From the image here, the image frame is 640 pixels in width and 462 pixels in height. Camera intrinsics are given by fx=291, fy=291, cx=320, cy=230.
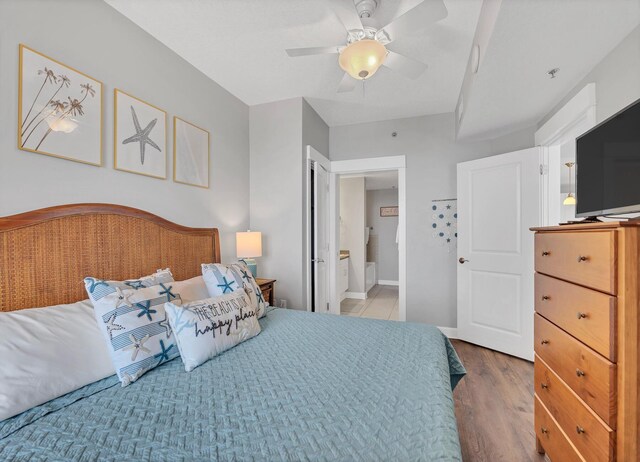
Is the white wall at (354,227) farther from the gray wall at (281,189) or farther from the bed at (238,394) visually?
the bed at (238,394)

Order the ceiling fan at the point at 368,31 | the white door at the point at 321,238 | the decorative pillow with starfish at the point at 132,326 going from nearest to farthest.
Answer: the decorative pillow with starfish at the point at 132,326, the ceiling fan at the point at 368,31, the white door at the point at 321,238

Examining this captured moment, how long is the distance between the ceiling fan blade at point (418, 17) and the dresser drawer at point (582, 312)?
1.47 m

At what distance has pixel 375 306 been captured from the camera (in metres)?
4.97

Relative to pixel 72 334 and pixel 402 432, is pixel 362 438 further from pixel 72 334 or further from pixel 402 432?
pixel 72 334

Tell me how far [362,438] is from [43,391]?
114cm

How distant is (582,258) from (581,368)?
456 mm

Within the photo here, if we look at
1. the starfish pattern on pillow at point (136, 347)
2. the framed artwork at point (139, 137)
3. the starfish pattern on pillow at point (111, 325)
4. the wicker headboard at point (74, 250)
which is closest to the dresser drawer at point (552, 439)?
the starfish pattern on pillow at point (136, 347)

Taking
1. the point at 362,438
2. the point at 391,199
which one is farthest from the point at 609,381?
the point at 391,199

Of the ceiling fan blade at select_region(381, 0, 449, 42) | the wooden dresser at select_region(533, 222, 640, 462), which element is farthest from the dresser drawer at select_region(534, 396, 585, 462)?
the ceiling fan blade at select_region(381, 0, 449, 42)

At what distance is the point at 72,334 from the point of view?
123 centimetres

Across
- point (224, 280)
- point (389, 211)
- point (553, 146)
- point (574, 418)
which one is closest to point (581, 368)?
point (574, 418)

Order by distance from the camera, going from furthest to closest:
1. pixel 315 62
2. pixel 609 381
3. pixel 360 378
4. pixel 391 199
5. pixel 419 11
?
pixel 391 199 → pixel 315 62 → pixel 419 11 → pixel 360 378 → pixel 609 381

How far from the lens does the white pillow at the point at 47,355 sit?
1001mm

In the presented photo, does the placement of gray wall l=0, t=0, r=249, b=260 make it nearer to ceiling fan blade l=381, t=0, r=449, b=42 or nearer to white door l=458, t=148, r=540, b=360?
ceiling fan blade l=381, t=0, r=449, b=42
